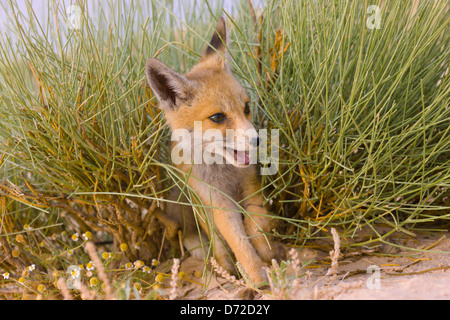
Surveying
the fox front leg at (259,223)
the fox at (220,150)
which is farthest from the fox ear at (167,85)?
the fox front leg at (259,223)

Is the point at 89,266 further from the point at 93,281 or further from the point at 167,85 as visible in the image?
the point at 167,85

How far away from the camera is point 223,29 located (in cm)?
174

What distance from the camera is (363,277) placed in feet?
5.13

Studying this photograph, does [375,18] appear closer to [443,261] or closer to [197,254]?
[443,261]

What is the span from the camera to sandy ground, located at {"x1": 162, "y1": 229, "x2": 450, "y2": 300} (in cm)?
119

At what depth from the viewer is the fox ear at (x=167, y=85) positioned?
150cm

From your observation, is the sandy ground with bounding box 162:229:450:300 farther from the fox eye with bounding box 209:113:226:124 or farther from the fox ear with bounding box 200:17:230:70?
the fox ear with bounding box 200:17:230:70

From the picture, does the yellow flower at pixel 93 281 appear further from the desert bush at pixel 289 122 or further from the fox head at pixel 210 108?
the fox head at pixel 210 108

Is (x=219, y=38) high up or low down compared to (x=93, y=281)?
up

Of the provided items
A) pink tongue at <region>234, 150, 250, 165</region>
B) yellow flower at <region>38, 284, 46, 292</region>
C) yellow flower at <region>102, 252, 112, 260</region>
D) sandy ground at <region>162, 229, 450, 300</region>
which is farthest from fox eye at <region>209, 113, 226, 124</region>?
yellow flower at <region>38, 284, 46, 292</region>

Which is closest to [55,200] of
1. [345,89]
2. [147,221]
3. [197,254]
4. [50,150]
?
[50,150]

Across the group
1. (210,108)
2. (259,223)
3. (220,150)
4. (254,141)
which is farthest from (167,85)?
(259,223)

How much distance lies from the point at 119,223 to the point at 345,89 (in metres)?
1.19

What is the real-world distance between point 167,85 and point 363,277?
44.7 inches
